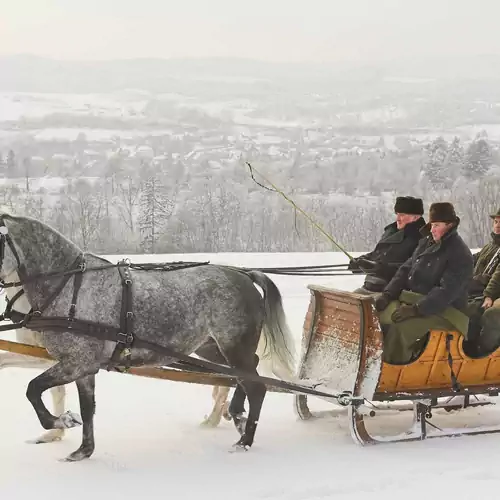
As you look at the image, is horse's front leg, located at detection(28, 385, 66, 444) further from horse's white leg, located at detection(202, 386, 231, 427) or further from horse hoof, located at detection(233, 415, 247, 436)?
horse hoof, located at detection(233, 415, 247, 436)

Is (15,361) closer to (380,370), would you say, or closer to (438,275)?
(380,370)

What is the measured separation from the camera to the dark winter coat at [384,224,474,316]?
5.75 metres

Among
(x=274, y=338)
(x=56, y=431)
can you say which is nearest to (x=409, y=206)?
(x=274, y=338)

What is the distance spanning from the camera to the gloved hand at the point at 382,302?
594 cm

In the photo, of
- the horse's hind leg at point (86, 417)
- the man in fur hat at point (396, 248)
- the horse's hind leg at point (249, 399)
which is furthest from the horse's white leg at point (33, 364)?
the man in fur hat at point (396, 248)

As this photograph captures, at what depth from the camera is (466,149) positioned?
162 ft

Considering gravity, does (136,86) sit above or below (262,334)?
above

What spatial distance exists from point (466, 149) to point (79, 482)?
156ft

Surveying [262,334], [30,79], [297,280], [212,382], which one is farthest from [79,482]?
[30,79]

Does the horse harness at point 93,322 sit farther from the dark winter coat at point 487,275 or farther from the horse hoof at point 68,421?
the dark winter coat at point 487,275

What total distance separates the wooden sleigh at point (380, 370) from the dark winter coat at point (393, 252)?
19.8 inches

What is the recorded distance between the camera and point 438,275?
5883 mm

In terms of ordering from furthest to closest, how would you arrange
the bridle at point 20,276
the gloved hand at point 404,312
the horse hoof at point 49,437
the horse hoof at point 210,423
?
the horse hoof at point 210,423 < the horse hoof at point 49,437 < the gloved hand at point 404,312 < the bridle at point 20,276

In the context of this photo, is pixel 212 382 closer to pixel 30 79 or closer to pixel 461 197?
pixel 461 197
